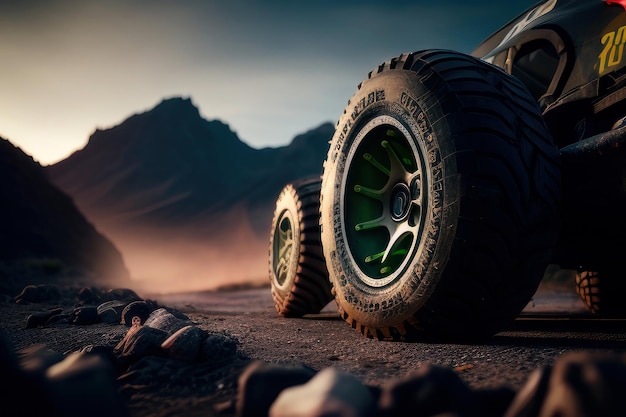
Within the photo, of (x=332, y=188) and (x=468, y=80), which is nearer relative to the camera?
(x=468, y=80)

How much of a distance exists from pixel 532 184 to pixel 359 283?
2.82 ft

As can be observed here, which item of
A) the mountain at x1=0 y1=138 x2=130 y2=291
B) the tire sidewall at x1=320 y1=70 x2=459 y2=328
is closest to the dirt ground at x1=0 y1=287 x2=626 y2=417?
the tire sidewall at x1=320 y1=70 x2=459 y2=328

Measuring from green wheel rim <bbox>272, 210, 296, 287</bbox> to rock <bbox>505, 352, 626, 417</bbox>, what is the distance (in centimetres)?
301

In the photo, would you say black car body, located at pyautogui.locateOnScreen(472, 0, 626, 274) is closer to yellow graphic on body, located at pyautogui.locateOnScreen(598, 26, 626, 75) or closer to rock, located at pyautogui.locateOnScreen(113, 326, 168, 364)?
yellow graphic on body, located at pyautogui.locateOnScreen(598, 26, 626, 75)

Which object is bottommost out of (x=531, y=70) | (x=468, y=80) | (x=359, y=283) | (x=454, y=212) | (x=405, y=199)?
(x=359, y=283)

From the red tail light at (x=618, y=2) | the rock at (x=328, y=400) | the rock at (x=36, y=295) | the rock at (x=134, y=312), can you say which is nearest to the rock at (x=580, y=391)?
the rock at (x=328, y=400)

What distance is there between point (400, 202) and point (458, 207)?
57 cm

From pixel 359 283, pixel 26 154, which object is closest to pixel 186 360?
pixel 359 283

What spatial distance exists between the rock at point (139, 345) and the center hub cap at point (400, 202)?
118 centimetres

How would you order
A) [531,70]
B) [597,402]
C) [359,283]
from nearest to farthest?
[597,402] < [359,283] < [531,70]

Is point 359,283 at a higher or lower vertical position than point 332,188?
lower

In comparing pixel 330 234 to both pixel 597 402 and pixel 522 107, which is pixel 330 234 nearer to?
pixel 522 107

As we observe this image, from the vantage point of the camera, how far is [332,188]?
8.05 feet

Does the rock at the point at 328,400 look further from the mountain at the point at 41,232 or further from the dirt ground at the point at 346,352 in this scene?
the mountain at the point at 41,232
